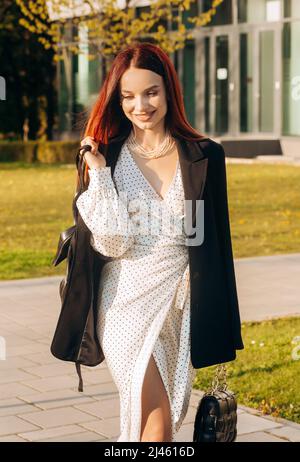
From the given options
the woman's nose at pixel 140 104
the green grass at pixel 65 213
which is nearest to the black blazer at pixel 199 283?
the woman's nose at pixel 140 104

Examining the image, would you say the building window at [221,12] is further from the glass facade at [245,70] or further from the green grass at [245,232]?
the green grass at [245,232]

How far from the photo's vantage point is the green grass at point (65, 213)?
11695 mm

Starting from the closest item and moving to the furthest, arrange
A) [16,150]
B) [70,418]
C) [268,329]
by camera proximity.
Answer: [70,418] → [268,329] → [16,150]

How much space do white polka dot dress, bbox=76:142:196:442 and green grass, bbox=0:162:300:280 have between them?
6.44 m

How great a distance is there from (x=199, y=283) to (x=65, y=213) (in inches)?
471

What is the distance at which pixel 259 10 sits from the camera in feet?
88.8

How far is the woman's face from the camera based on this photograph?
13.3 ft

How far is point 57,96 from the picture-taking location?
3512 cm

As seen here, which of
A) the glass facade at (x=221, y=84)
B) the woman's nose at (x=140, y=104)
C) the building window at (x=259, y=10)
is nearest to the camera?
the woman's nose at (x=140, y=104)

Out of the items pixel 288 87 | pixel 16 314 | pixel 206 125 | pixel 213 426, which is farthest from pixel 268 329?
pixel 206 125

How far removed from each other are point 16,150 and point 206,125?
522 cm

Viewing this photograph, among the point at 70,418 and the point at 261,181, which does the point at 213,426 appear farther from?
the point at 261,181

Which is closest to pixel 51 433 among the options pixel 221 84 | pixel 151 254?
pixel 151 254

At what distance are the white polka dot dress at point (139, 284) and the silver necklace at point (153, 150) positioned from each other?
87mm
